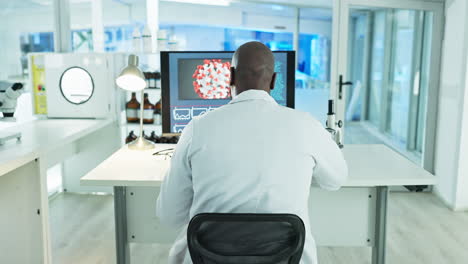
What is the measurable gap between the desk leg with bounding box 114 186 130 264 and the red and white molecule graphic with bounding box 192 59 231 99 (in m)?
0.61

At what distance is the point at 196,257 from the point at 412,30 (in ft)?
16.9

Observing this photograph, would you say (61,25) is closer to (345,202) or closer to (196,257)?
(345,202)

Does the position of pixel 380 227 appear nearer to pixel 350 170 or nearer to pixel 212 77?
pixel 350 170

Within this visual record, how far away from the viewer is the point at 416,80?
5.41 meters

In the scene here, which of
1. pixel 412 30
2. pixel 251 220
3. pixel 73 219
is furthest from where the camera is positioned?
pixel 412 30

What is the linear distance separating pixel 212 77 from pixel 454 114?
2467mm

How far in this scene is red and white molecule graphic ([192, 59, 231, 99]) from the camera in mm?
2289

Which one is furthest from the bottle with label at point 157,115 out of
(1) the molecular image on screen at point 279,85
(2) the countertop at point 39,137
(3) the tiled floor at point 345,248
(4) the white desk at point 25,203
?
(1) the molecular image on screen at point 279,85

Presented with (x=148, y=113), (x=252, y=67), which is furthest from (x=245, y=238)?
(x=148, y=113)

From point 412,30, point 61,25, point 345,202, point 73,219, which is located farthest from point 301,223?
point 412,30

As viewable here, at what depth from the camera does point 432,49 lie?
13.7 ft

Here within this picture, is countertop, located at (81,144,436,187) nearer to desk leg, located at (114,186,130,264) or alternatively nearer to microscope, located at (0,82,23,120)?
desk leg, located at (114,186,130,264)

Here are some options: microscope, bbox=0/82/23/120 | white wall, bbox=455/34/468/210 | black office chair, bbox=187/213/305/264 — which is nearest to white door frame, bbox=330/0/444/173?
white wall, bbox=455/34/468/210

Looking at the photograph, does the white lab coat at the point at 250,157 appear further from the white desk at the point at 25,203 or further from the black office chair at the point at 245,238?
the white desk at the point at 25,203
